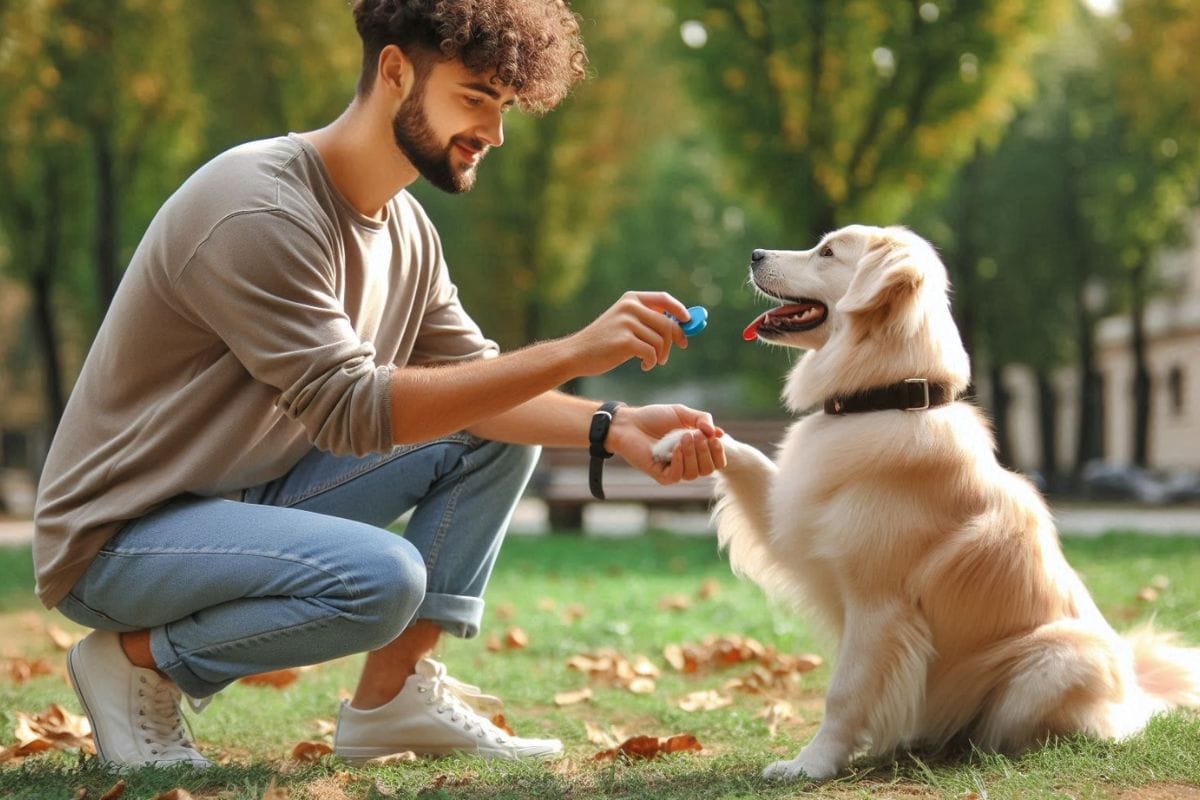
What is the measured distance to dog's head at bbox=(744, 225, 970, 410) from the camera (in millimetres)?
3289

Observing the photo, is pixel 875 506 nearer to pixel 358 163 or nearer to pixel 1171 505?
pixel 358 163

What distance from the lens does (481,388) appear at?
2.79 m

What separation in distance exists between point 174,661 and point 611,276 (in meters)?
24.6

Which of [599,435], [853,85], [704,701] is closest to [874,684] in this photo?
[599,435]

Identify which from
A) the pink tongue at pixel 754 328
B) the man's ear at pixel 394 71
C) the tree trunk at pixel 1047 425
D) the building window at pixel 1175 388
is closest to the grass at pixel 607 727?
the pink tongue at pixel 754 328

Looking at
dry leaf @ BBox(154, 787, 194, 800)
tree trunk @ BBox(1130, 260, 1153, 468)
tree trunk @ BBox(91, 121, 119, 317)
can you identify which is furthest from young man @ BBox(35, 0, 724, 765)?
tree trunk @ BBox(1130, 260, 1153, 468)

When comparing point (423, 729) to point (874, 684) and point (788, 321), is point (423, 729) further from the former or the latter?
point (788, 321)

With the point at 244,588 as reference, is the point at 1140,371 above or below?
below

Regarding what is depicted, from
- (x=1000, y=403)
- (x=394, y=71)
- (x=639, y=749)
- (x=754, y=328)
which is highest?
(x=394, y=71)

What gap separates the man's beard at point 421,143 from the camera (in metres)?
3.04

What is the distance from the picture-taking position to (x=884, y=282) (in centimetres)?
325

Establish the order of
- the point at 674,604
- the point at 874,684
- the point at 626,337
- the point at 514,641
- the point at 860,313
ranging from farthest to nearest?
the point at 674,604, the point at 514,641, the point at 860,313, the point at 874,684, the point at 626,337

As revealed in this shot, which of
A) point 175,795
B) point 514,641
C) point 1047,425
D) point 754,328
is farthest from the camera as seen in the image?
point 1047,425

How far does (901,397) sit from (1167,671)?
A: 1285 millimetres
